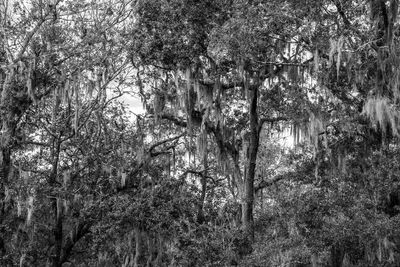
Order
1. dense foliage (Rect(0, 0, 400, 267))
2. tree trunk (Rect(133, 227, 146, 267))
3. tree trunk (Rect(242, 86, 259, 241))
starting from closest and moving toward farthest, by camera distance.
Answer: dense foliage (Rect(0, 0, 400, 267)) < tree trunk (Rect(242, 86, 259, 241)) < tree trunk (Rect(133, 227, 146, 267))

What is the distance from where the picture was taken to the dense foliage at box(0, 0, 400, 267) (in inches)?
458

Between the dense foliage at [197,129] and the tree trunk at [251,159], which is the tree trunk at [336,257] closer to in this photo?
the dense foliage at [197,129]

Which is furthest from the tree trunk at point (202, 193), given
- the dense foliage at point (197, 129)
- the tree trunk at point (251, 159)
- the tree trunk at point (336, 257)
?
the tree trunk at point (336, 257)

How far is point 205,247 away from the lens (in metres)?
12.8

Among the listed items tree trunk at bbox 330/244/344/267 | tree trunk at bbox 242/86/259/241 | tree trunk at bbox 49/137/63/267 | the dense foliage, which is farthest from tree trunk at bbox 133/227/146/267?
tree trunk at bbox 330/244/344/267

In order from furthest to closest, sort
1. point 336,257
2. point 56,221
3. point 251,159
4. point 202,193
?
point 202,193
point 251,159
point 56,221
point 336,257

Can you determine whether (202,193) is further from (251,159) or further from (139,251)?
(139,251)

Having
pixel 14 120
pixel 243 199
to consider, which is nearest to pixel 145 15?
pixel 14 120

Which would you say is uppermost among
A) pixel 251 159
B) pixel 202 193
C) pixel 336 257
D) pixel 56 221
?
pixel 251 159

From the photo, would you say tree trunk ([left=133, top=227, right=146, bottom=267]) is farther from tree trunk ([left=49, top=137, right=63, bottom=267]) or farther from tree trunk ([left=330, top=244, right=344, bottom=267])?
tree trunk ([left=330, top=244, right=344, bottom=267])

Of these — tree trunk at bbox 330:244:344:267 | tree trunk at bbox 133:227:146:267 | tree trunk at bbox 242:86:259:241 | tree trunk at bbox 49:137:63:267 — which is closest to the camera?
tree trunk at bbox 330:244:344:267

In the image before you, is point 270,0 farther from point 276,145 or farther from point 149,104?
point 276,145

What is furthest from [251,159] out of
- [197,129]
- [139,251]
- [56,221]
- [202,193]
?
[56,221]

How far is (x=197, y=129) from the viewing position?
49.8 ft
